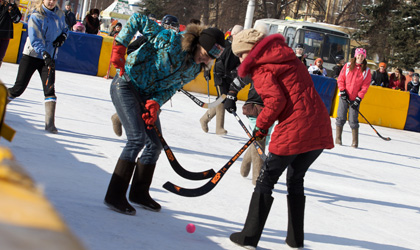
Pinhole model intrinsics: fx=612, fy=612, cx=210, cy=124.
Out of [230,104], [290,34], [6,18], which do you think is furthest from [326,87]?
[230,104]

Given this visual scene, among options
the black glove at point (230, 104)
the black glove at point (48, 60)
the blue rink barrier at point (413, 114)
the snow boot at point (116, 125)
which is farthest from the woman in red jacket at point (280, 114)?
the blue rink barrier at point (413, 114)

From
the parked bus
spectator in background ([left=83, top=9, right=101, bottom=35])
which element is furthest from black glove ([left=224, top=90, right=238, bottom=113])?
the parked bus

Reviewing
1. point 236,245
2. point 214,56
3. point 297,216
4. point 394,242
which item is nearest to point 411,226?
point 394,242

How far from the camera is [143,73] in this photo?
4.31 metres

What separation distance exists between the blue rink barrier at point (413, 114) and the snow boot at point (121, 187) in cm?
1409

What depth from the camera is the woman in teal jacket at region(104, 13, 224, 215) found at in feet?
13.9

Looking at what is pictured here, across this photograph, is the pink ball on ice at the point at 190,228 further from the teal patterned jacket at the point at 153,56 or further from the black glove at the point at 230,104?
the black glove at the point at 230,104

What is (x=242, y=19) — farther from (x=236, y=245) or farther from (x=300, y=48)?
(x=236, y=245)

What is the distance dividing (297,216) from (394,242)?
125 cm

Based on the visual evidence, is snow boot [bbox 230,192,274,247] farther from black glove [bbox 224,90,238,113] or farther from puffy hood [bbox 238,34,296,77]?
black glove [bbox 224,90,238,113]

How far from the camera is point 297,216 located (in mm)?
4238

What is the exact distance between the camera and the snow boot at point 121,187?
14.0 feet

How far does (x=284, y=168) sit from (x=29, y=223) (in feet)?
10.5

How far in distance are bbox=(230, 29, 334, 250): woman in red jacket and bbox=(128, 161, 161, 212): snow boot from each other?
77 centimetres
